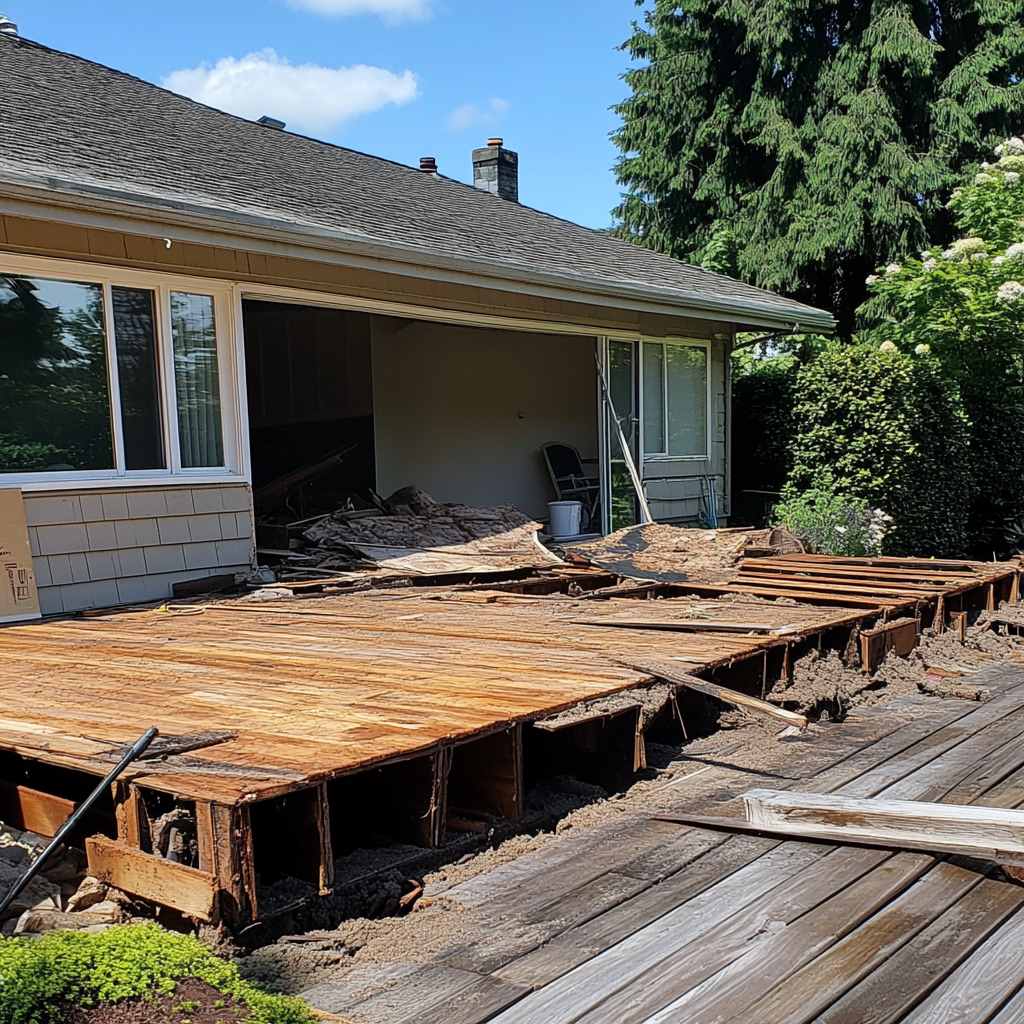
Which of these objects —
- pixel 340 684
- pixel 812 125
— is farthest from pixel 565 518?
pixel 812 125

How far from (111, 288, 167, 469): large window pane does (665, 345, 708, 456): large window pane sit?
6.30m

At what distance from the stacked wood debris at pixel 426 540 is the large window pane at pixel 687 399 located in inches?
111

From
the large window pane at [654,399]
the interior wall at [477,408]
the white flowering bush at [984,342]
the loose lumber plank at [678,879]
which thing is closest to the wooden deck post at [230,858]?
the loose lumber plank at [678,879]

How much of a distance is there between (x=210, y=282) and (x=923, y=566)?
5.61m

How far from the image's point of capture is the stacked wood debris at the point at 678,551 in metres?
8.27

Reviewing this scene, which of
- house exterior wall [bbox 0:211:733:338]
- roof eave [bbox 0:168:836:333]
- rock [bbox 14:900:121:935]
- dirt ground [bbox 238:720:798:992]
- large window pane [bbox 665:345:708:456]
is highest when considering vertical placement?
roof eave [bbox 0:168:836:333]

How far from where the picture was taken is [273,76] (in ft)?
160

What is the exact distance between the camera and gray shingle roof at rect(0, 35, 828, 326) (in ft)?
23.1

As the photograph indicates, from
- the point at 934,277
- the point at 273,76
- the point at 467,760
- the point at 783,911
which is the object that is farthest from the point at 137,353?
the point at 273,76

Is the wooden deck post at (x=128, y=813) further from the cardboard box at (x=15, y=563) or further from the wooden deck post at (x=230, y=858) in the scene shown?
the cardboard box at (x=15, y=563)

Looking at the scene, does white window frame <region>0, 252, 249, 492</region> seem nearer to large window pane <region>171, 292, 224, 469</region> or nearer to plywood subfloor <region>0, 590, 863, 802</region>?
large window pane <region>171, 292, 224, 469</region>

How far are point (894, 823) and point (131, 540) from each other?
5145 millimetres

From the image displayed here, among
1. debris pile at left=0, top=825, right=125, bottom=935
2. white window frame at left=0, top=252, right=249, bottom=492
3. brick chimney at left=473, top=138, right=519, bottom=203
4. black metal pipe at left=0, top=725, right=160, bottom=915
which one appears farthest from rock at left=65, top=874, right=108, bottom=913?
brick chimney at left=473, top=138, right=519, bottom=203

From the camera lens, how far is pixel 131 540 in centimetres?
687
